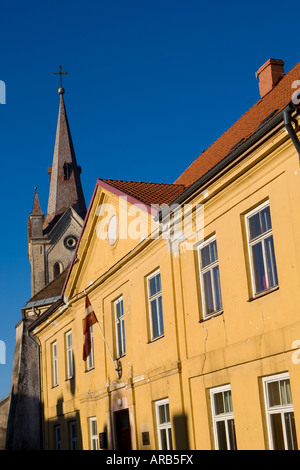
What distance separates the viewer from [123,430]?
17.8m

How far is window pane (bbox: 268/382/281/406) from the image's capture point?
37.7 ft

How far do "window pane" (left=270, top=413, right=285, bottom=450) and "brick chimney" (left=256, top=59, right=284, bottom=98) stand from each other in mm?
9826

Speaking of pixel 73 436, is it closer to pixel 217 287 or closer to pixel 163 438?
pixel 163 438

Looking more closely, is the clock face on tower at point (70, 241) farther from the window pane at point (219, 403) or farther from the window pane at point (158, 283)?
the window pane at point (219, 403)

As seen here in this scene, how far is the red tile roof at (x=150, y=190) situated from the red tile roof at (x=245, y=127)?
0.63m

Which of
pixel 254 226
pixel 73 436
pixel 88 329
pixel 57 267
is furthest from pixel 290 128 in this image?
pixel 57 267

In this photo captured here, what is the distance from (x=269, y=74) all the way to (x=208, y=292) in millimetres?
7574

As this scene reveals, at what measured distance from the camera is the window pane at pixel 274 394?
1150cm

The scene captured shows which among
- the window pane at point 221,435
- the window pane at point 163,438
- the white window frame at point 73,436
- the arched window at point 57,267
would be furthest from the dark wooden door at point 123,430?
the arched window at point 57,267

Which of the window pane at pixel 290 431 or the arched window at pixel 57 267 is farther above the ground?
the arched window at pixel 57 267

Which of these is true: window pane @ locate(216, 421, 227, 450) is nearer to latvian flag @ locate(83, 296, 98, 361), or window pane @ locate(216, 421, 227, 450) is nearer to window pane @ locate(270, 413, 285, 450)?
window pane @ locate(270, 413, 285, 450)

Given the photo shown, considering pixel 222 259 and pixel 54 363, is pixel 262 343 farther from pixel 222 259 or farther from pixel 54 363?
pixel 54 363

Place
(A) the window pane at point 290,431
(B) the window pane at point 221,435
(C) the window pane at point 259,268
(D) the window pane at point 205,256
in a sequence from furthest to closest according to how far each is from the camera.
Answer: (D) the window pane at point 205,256 < (B) the window pane at point 221,435 < (C) the window pane at point 259,268 < (A) the window pane at point 290,431
